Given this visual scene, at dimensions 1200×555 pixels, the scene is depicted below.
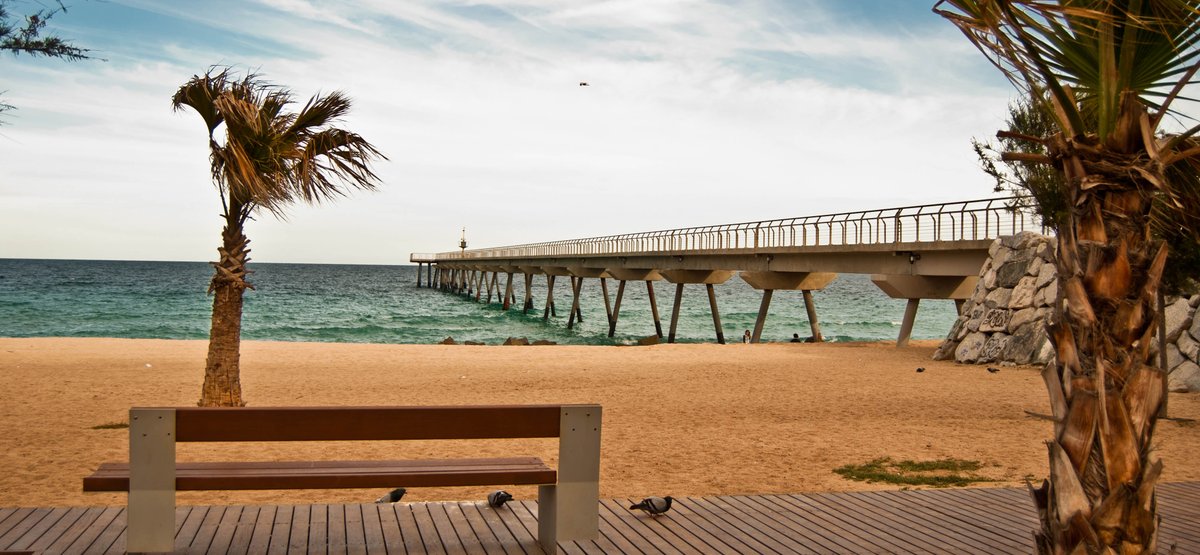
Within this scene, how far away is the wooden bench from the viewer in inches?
169

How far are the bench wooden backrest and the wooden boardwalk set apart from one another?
2.27 ft

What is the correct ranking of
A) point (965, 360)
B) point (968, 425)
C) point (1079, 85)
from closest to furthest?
point (1079, 85) < point (968, 425) < point (965, 360)

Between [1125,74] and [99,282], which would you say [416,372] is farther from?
[99,282]

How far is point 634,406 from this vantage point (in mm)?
12797

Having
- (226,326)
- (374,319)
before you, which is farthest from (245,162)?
(374,319)

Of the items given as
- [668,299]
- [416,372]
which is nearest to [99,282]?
[668,299]

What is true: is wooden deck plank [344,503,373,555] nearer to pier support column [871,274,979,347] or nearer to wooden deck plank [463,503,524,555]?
wooden deck plank [463,503,524,555]

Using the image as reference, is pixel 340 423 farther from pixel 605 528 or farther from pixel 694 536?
pixel 694 536

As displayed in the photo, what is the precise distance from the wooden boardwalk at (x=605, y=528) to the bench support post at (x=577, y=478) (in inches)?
8.5

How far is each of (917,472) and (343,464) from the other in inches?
209

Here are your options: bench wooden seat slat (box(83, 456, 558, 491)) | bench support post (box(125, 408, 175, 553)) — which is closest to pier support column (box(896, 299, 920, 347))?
bench wooden seat slat (box(83, 456, 558, 491))

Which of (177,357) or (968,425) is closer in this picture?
(968,425)

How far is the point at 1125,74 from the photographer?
3297 millimetres

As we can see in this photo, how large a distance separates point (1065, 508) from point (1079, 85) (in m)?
1.53
